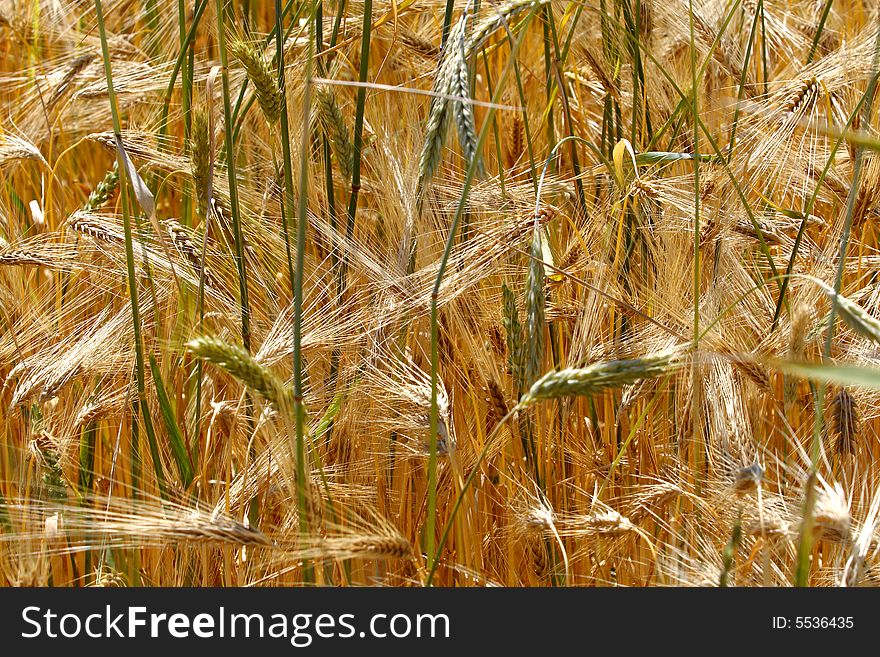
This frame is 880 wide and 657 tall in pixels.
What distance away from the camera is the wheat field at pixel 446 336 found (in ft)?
3.36

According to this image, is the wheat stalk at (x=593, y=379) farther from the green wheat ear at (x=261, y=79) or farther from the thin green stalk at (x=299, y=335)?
the green wheat ear at (x=261, y=79)

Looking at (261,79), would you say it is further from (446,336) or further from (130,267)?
(446,336)

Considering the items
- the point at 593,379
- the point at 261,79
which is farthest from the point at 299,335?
the point at 261,79

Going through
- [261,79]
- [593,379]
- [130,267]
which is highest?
[261,79]

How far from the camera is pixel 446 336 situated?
1.26 metres

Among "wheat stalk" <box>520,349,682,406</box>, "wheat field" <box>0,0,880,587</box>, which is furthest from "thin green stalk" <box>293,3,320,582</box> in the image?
"wheat stalk" <box>520,349,682,406</box>

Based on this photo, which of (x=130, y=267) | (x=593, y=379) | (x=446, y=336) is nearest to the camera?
(x=593, y=379)

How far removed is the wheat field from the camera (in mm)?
1023

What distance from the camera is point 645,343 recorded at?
113 cm

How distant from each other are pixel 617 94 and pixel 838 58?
0.33 m

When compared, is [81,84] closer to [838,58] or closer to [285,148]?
Answer: [285,148]

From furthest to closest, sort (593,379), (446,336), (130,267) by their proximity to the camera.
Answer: (446,336)
(130,267)
(593,379)

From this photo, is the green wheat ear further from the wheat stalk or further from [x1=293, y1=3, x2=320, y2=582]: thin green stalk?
the wheat stalk
